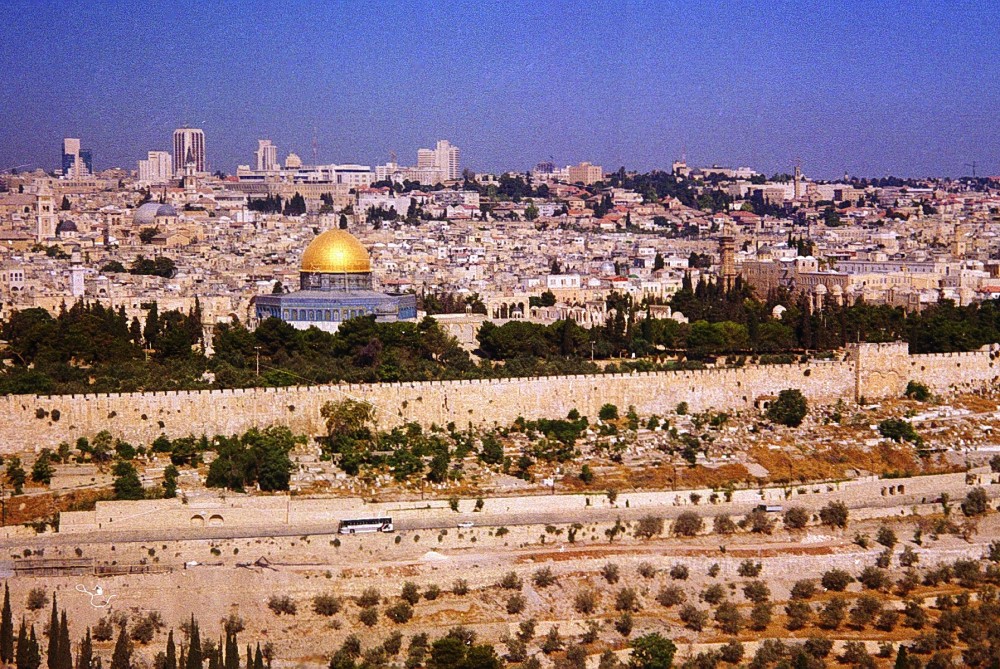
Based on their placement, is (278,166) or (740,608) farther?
(278,166)

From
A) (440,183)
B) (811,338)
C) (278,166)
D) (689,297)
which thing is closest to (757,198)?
(440,183)

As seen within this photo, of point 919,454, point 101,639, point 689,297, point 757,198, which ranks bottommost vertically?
point 101,639

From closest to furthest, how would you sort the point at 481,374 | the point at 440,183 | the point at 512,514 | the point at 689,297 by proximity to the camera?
the point at 512,514
the point at 481,374
the point at 689,297
the point at 440,183

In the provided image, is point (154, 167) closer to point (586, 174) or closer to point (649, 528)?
point (586, 174)

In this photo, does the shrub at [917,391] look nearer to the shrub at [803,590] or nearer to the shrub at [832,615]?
the shrub at [803,590]

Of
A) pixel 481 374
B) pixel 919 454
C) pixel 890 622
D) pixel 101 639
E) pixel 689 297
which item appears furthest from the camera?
pixel 689 297

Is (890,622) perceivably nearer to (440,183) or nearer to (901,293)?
(901,293)

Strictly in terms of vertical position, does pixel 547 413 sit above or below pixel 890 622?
above
